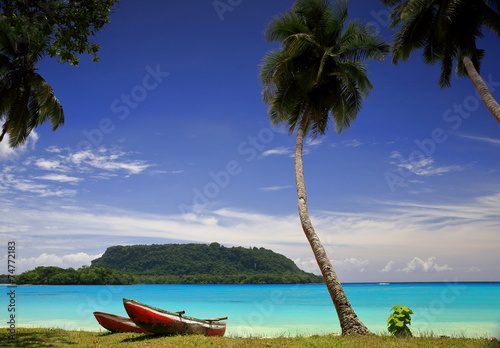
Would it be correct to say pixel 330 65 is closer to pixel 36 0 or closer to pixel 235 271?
pixel 36 0

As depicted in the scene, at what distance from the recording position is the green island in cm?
8719

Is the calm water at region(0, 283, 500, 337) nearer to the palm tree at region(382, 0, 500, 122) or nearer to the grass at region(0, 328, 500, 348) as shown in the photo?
the grass at region(0, 328, 500, 348)

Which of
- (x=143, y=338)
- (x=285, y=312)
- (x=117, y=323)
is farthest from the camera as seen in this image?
(x=285, y=312)

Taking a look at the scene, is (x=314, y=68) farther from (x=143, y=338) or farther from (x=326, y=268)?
(x=143, y=338)

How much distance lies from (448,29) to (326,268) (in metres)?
10.3

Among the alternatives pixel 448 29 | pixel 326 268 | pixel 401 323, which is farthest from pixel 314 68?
pixel 401 323

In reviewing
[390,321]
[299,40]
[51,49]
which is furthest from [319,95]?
[51,49]

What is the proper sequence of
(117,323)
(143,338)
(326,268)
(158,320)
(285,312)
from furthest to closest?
(285,312) → (117,323) → (326,268) → (143,338) → (158,320)

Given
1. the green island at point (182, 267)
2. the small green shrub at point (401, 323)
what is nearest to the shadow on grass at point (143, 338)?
the small green shrub at point (401, 323)

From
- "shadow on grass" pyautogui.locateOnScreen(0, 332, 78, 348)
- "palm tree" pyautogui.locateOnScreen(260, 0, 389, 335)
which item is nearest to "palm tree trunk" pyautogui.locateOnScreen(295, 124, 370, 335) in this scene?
"palm tree" pyautogui.locateOnScreen(260, 0, 389, 335)

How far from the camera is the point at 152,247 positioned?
326 ft

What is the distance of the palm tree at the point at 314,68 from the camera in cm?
1432

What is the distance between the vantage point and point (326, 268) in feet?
40.0

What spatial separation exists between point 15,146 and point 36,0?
10.8 m
